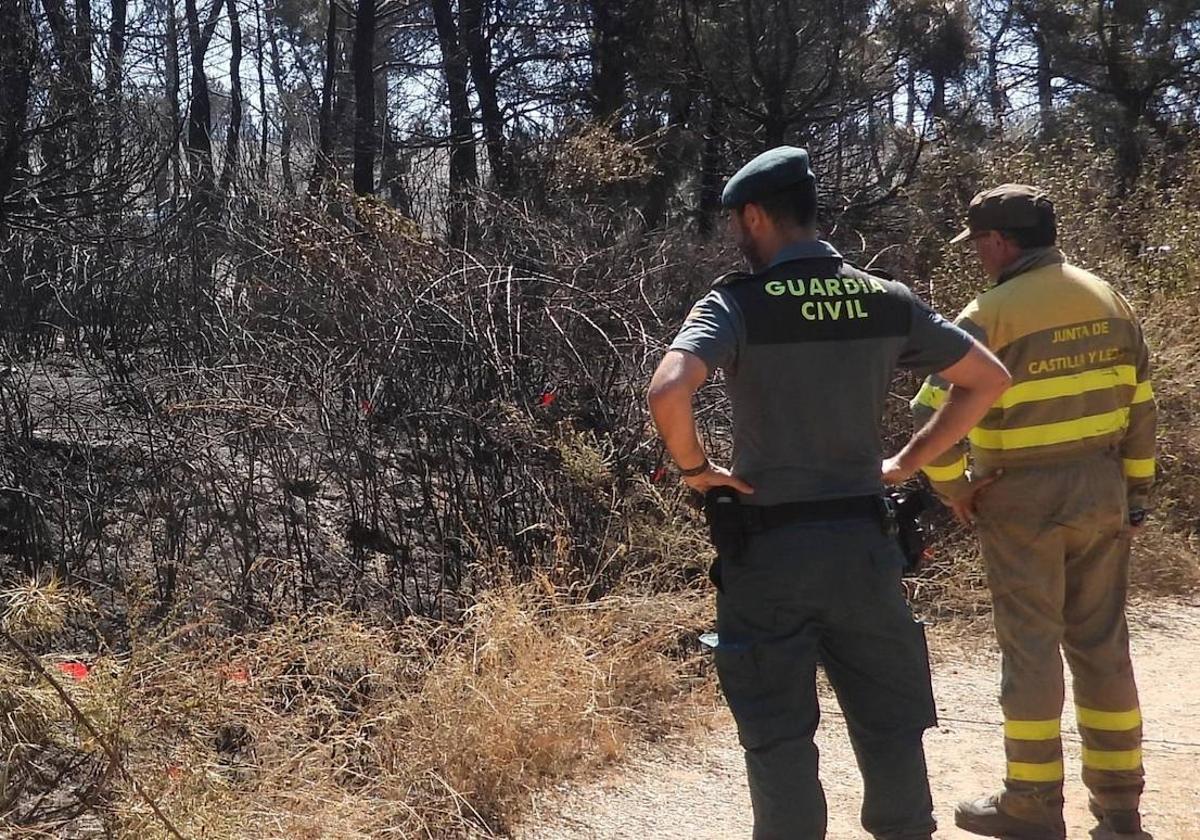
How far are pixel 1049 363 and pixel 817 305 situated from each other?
112 centimetres

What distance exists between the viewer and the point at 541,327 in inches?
238

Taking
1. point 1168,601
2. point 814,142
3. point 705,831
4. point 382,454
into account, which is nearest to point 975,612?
point 1168,601

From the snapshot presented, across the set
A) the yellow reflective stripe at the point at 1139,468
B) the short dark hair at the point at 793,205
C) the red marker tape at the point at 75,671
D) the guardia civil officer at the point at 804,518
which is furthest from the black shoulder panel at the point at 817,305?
the red marker tape at the point at 75,671

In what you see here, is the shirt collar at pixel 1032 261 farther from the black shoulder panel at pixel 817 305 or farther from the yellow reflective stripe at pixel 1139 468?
the black shoulder panel at pixel 817 305

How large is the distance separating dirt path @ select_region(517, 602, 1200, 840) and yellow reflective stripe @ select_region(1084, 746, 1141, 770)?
10.7 inches

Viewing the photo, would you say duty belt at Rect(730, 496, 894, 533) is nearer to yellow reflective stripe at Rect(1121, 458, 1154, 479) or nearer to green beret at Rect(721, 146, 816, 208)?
green beret at Rect(721, 146, 816, 208)

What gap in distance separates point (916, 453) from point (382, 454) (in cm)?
358

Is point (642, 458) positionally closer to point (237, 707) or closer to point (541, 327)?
point (541, 327)

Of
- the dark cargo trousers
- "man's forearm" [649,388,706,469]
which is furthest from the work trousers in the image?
"man's forearm" [649,388,706,469]

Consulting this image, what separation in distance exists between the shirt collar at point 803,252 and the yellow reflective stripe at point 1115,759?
5.93 feet

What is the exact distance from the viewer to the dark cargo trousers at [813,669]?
2529 millimetres

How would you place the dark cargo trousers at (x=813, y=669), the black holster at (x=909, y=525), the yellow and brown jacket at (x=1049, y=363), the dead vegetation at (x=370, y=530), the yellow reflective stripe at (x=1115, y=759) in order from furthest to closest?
the dead vegetation at (x=370, y=530)
the yellow reflective stripe at (x=1115, y=759)
the yellow and brown jacket at (x=1049, y=363)
the black holster at (x=909, y=525)
the dark cargo trousers at (x=813, y=669)

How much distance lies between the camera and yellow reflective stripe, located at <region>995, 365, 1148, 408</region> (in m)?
3.30

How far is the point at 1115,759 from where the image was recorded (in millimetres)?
3400
